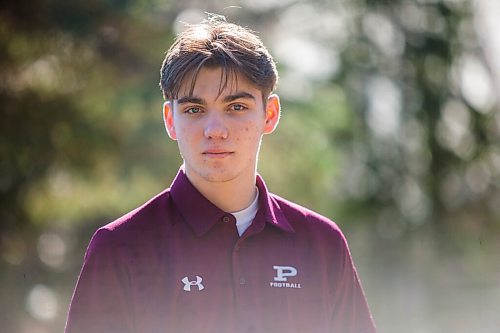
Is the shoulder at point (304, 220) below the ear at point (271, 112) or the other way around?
below

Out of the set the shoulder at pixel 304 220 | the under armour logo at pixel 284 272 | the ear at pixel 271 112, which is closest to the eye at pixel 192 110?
the ear at pixel 271 112

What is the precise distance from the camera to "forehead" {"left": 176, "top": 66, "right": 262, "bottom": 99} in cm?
203

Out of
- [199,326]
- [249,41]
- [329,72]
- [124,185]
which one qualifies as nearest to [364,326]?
[199,326]

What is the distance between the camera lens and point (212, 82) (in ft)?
6.69

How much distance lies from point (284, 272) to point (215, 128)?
0.40 metres

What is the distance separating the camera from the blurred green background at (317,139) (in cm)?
794

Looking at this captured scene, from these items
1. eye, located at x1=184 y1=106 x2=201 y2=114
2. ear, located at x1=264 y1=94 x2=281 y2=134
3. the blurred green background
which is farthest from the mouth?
the blurred green background

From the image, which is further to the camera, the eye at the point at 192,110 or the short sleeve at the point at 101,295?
the eye at the point at 192,110

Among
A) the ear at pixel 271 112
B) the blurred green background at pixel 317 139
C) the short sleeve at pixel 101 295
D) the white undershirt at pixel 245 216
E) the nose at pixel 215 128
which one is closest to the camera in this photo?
the short sleeve at pixel 101 295

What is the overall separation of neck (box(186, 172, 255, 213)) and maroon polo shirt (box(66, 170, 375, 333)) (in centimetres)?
2

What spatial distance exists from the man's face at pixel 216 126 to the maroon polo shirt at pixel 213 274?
9 centimetres

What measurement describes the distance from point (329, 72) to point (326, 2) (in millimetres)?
874

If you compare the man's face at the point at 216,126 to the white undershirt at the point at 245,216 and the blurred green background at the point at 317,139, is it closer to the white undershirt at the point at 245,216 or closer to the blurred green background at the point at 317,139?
the white undershirt at the point at 245,216

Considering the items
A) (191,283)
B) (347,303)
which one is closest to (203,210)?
(191,283)
